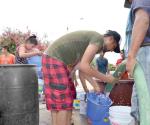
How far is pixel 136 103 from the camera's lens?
9.30 feet

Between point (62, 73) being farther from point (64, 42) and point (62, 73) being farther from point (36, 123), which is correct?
point (36, 123)

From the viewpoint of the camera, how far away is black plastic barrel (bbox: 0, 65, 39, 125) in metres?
4.62

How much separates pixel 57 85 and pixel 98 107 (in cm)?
79

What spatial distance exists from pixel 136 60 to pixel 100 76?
116 cm

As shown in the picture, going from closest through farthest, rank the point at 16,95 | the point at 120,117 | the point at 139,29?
the point at 139,29
the point at 120,117
the point at 16,95

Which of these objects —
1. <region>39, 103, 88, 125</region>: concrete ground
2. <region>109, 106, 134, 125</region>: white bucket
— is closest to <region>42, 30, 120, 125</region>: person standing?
<region>109, 106, 134, 125</region>: white bucket

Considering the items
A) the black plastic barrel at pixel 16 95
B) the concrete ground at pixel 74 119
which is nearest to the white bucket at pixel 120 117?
the black plastic barrel at pixel 16 95

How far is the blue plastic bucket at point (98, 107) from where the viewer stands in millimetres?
4461

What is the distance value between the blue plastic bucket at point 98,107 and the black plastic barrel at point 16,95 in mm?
841

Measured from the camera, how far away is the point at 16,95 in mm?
4633

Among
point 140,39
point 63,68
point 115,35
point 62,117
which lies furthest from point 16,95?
point 140,39

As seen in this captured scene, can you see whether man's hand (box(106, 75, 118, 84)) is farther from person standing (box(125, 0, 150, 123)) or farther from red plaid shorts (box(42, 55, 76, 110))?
person standing (box(125, 0, 150, 123))

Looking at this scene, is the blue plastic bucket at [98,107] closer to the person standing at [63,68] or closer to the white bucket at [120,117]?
the white bucket at [120,117]

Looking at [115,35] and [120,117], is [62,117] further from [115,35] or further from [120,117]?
[115,35]
